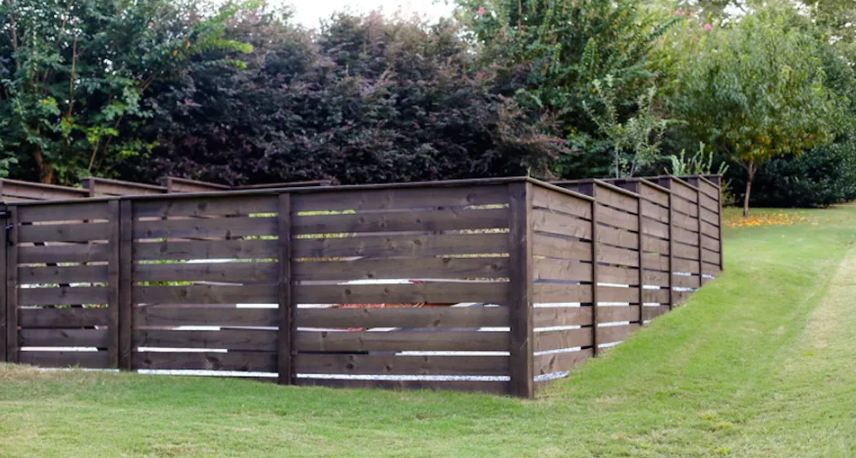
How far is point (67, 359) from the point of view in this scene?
7852 millimetres

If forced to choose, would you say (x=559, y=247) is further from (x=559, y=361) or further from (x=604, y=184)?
A: (x=604, y=184)

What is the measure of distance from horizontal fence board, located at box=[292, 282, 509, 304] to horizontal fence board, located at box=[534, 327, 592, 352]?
49cm

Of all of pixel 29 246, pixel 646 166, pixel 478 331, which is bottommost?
pixel 478 331

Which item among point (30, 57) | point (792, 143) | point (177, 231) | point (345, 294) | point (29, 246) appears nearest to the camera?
point (345, 294)

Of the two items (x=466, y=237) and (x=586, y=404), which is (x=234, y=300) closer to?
(x=466, y=237)

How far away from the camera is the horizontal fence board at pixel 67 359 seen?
7.70 m

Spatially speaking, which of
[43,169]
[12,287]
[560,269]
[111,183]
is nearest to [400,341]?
[560,269]

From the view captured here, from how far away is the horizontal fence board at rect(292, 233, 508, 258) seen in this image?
6617mm

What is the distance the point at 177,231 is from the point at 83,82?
28.0 ft

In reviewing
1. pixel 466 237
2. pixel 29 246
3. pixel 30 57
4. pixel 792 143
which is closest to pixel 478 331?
pixel 466 237

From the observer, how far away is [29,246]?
8.17 m

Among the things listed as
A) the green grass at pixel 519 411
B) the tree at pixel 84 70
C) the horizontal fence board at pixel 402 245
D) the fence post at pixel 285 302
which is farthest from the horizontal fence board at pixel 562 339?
the tree at pixel 84 70

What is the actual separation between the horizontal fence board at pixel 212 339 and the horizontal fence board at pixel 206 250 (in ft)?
1.91

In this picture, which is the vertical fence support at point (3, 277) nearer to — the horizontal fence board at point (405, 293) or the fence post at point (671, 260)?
the horizontal fence board at point (405, 293)
